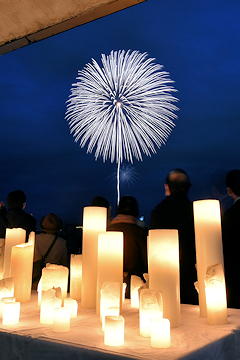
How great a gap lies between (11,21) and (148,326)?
265 cm

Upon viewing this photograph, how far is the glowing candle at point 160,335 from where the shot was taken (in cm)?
94

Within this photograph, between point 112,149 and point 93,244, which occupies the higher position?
point 112,149

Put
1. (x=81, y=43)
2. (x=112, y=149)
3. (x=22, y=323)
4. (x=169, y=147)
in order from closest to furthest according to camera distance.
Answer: (x=22, y=323) → (x=112, y=149) → (x=81, y=43) → (x=169, y=147)

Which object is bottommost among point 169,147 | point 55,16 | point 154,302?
point 154,302

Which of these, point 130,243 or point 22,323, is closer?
point 22,323

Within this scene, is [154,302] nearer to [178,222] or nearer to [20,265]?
[20,265]

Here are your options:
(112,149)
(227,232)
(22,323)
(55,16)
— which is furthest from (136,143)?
(22,323)

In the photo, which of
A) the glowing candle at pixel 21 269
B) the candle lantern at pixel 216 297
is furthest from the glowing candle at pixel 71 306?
the candle lantern at pixel 216 297

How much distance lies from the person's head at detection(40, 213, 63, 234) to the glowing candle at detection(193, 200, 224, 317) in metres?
1.71

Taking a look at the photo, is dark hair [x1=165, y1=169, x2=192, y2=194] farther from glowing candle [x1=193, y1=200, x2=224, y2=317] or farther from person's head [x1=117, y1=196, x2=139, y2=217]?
glowing candle [x1=193, y1=200, x2=224, y2=317]

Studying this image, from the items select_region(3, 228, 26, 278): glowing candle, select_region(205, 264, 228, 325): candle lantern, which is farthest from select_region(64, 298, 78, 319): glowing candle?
select_region(3, 228, 26, 278): glowing candle

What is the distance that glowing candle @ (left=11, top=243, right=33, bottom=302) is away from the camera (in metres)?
1.70

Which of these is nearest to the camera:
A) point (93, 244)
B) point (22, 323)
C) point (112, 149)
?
point (22, 323)

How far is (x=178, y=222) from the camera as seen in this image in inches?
84.5
